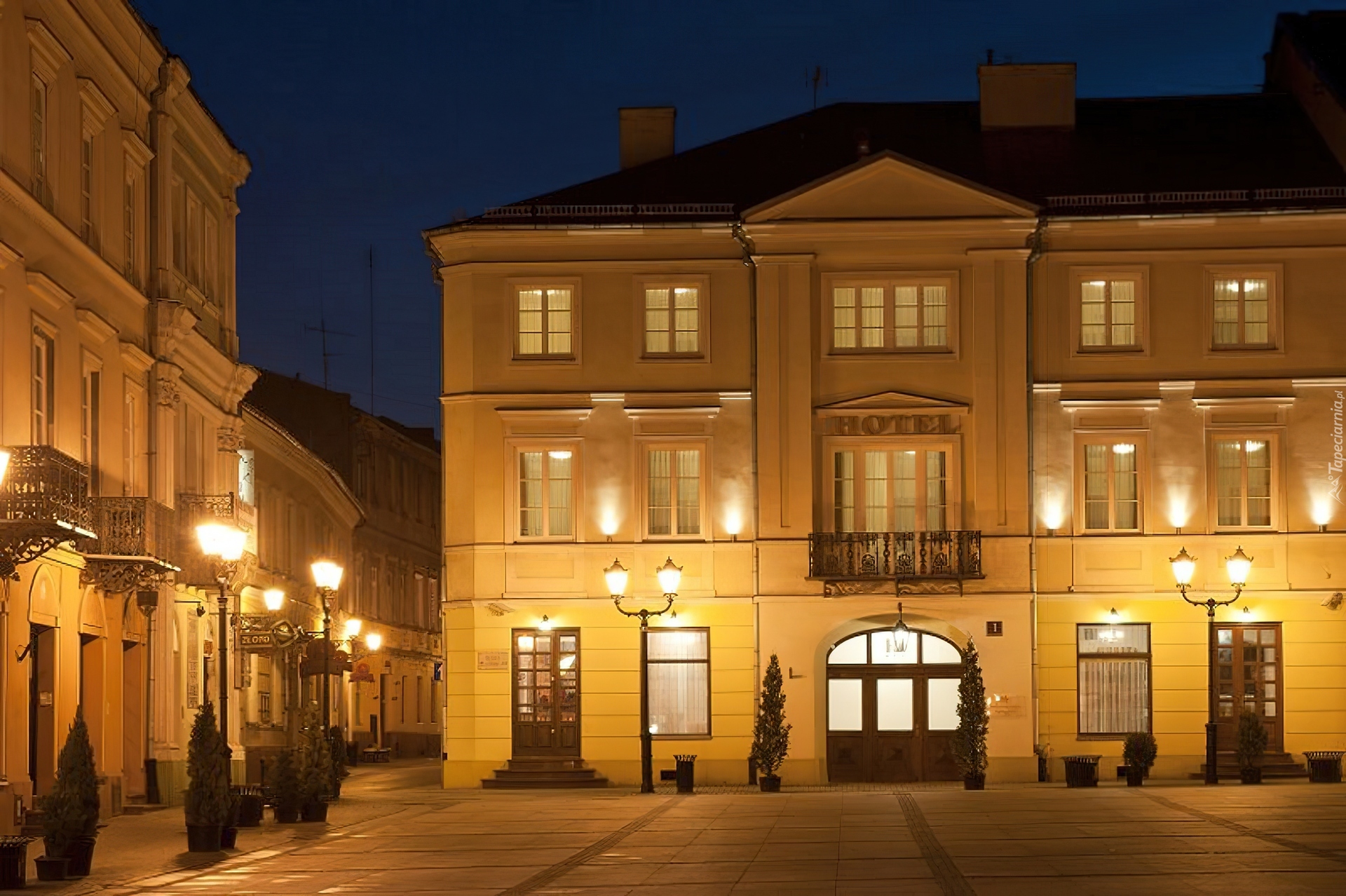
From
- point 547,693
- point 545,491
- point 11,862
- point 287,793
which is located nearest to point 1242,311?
point 545,491

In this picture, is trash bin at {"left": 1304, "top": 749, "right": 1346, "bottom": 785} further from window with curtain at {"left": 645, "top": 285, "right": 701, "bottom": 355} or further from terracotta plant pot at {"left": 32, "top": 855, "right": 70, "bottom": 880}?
terracotta plant pot at {"left": 32, "top": 855, "right": 70, "bottom": 880}

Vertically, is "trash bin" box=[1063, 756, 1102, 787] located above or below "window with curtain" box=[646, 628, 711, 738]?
below

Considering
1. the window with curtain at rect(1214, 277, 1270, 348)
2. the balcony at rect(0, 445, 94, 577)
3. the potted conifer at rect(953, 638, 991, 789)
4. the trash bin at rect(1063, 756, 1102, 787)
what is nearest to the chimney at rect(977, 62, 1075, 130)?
the window with curtain at rect(1214, 277, 1270, 348)

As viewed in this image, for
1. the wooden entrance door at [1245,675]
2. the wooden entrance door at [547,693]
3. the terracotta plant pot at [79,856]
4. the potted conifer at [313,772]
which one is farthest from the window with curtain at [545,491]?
the terracotta plant pot at [79,856]

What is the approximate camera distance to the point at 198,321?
3966 cm

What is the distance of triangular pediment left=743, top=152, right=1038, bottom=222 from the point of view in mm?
43469

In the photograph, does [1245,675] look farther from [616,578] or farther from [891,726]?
[616,578]

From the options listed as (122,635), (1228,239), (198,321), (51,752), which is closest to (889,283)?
(1228,239)

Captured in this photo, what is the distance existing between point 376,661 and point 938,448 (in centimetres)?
2957

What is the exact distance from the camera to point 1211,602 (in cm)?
4019

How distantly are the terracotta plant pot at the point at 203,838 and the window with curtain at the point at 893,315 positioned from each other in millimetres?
20259

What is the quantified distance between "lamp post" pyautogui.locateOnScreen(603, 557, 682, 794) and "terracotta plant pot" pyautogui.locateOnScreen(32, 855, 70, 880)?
18.1 metres

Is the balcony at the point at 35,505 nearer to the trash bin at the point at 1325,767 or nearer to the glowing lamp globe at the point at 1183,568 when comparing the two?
the glowing lamp globe at the point at 1183,568

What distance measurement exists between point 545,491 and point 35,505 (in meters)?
18.9
